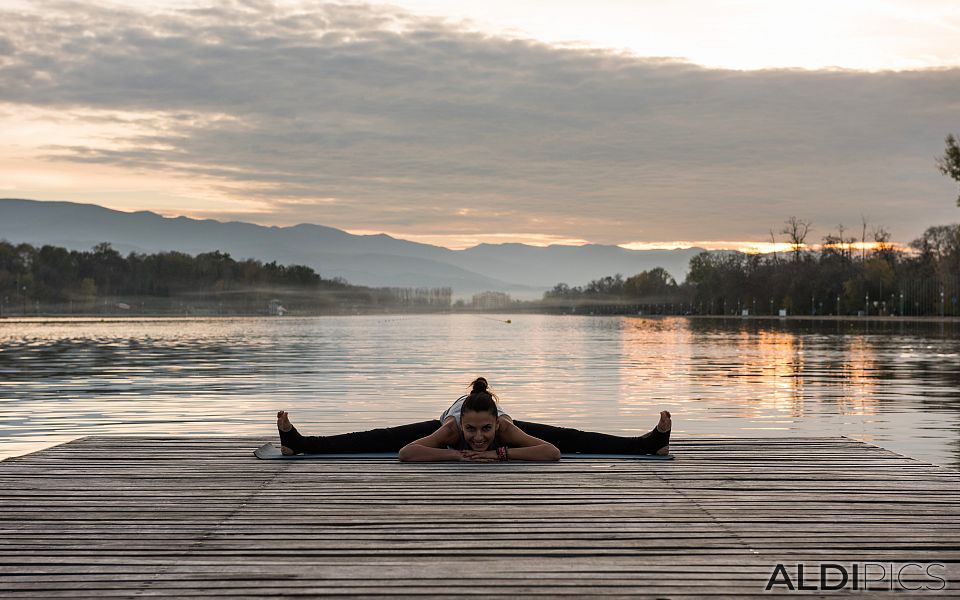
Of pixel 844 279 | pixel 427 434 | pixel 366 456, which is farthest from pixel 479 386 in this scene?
pixel 844 279

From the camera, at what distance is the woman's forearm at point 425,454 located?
843 cm

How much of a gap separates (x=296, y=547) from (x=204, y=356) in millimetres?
35981

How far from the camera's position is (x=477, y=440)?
335 inches

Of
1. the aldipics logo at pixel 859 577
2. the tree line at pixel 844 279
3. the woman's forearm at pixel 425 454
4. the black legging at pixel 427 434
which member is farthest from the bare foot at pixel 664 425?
the tree line at pixel 844 279

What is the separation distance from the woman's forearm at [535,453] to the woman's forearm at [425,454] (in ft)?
1.51

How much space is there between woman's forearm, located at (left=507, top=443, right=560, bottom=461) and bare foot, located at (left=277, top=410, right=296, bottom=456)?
190 cm

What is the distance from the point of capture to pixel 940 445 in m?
14.5

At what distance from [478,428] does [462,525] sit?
2.27 meters

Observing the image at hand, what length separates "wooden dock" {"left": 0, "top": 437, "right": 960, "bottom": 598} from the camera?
505 cm

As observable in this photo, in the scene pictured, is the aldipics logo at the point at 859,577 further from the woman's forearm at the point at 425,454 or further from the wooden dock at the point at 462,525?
the woman's forearm at the point at 425,454

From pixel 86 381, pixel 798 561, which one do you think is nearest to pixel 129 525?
pixel 798 561

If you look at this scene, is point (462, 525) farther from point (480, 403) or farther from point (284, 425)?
point (284, 425)

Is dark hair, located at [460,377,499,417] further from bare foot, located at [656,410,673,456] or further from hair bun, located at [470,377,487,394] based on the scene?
bare foot, located at [656,410,673,456]

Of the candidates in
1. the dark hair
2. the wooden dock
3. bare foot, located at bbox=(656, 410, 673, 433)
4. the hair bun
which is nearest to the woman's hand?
the wooden dock
